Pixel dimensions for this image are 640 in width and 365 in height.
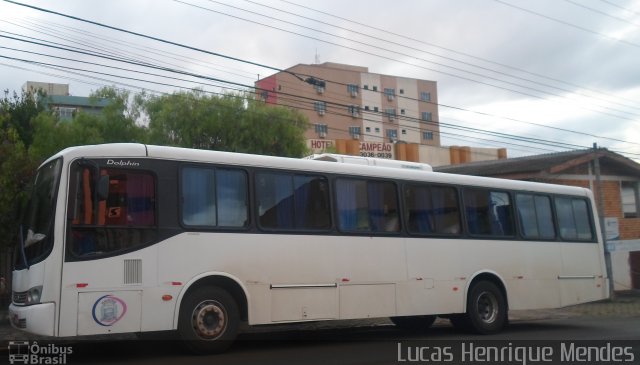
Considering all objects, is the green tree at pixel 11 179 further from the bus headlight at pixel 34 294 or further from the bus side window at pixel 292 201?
the bus side window at pixel 292 201

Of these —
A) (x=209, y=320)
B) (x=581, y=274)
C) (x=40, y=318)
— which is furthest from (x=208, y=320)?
(x=581, y=274)

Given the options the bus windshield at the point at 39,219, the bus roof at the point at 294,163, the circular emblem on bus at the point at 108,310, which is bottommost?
the circular emblem on bus at the point at 108,310

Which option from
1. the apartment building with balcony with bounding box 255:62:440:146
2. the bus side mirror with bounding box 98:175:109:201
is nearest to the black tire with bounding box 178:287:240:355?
the bus side mirror with bounding box 98:175:109:201

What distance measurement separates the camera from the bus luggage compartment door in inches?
351

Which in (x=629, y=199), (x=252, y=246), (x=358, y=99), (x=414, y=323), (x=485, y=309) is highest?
(x=358, y=99)

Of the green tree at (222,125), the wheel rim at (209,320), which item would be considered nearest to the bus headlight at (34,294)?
the wheel rim at (209,320)

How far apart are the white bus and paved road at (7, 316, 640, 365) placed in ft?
1.73

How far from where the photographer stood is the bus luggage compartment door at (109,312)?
8.91 meters

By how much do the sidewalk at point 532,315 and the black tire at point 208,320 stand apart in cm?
295

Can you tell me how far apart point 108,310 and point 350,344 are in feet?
14.8

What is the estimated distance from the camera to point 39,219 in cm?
959

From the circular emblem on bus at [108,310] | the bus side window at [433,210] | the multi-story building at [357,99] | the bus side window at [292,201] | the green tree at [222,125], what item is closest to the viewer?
the circular emblem on bus at [108,310]

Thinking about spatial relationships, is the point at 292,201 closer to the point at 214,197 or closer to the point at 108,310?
the point at 214,197

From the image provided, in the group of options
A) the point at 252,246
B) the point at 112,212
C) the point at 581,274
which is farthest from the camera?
the point at 581,274
